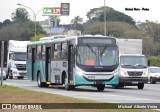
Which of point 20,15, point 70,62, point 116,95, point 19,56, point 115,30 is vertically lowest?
point 116,95

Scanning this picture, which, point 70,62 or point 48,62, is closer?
point 70,62

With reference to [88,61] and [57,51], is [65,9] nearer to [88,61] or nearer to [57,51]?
[57,51]

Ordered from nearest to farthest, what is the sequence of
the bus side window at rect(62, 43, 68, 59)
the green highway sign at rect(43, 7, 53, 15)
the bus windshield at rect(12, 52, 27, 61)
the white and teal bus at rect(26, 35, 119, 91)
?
the white and teal bus at rect(26, 35, 119, 91)
the bus side window at rect(62, 43, 68, 59)
the bus windshield at rect(12, 52, 27, 61)
the green highway sign at rect(43, 7, 53, 15)

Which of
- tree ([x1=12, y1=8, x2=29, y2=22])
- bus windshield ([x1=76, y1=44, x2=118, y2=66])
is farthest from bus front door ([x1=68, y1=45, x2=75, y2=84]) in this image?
tree ([x1=12, y1=8, x2=29, y2=22])

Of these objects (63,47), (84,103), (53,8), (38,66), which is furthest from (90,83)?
(53,8)

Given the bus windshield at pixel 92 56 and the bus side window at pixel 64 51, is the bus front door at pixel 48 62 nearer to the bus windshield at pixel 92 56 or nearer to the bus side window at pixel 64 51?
the bus side window at pixel 64 51

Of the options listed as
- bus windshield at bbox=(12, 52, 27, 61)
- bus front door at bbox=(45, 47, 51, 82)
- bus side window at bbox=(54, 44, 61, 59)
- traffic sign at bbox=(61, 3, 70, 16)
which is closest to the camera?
bus side window at bbox=(54, 44, 61, 59)

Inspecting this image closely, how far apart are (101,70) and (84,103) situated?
43.0 feet

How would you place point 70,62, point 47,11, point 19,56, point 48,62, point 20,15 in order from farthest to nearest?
point 20,15
point 47,11
point 19,56
point 48,62
point 70,62

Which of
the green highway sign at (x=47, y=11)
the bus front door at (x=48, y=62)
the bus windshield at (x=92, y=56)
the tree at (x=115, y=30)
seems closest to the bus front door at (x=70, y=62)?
the bus windshield at (x=92, y=56)

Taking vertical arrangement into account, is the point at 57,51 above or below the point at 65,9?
below

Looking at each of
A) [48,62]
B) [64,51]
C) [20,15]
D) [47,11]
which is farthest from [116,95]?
[20,15]

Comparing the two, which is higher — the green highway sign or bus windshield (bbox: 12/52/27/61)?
the green highway sign

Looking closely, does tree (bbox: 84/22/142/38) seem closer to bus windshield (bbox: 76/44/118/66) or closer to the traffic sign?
the traffic sign
